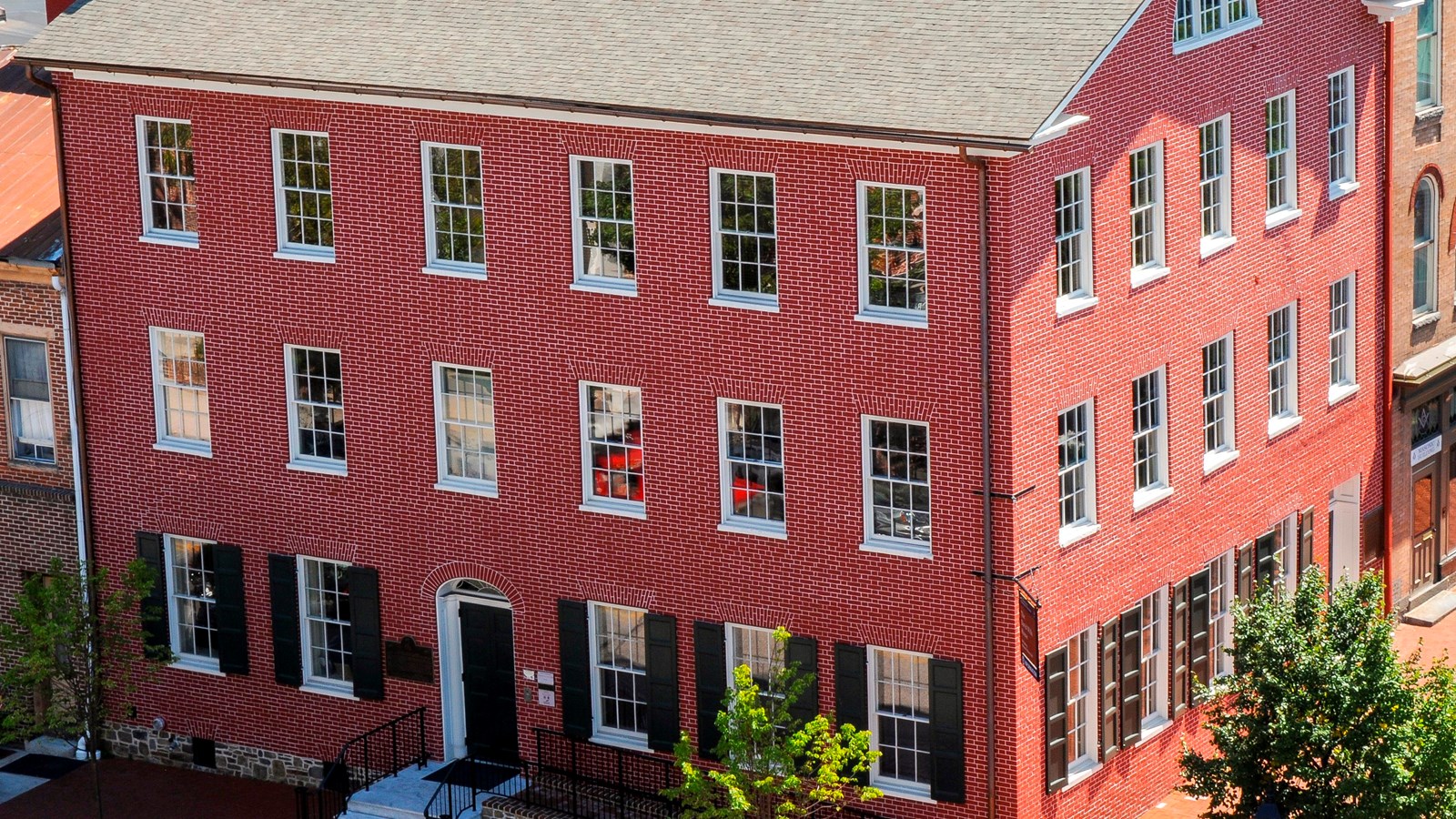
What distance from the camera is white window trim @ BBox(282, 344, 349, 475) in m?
36.6

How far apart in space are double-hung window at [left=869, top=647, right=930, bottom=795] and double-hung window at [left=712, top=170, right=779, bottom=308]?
4927 mm

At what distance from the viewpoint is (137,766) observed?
129 ft

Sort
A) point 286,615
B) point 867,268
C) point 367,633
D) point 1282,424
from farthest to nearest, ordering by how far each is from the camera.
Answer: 1. point 1282,424
2. point 286,615
3. point 367,633
4. point 867,268

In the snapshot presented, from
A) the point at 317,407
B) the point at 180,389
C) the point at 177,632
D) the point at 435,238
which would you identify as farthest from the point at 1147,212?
the point at 177,632

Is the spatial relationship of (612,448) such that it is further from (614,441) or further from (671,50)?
(671,50)

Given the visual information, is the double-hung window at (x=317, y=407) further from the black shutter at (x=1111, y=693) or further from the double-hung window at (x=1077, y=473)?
the black shutter at (x=1111, y=693)

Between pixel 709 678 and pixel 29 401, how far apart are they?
40.4ft

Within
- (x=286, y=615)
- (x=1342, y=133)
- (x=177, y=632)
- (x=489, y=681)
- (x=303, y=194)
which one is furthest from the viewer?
(x=1342, y=133)

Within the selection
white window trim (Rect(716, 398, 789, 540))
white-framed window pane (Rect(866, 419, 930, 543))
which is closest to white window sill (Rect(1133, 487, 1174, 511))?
white-framed window pane (Rect(866, 419, 930, 543))

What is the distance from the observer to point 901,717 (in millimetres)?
33188

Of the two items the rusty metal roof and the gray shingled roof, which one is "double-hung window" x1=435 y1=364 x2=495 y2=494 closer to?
the gray shingled roof

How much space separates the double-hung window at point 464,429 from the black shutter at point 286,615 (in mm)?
3083

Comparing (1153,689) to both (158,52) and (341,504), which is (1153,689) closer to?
(341,504)

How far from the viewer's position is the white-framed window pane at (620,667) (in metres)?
35.1
